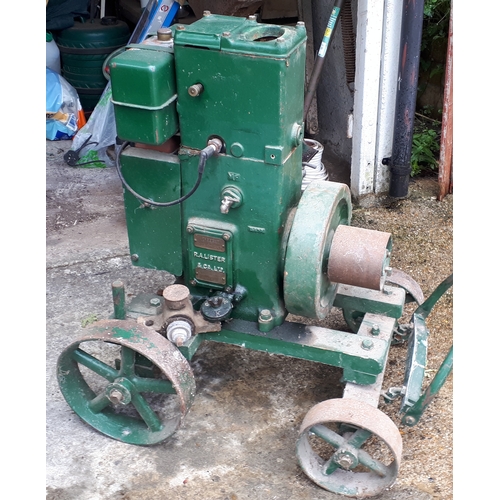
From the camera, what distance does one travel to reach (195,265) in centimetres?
303

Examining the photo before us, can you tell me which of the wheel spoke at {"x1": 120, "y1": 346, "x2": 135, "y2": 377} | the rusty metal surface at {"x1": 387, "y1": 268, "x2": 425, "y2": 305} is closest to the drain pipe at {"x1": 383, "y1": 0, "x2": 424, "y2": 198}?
the rusty metal surface at {"x1": 387, "y1": 268, "x2": 425, "y2": 305}

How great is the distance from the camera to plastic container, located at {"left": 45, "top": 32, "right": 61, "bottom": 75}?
580 centimetres

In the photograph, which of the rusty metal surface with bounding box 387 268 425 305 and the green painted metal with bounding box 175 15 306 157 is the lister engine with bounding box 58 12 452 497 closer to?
the green painted metal with bounding box 175 15 306 157

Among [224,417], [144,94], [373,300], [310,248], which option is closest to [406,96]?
[373,300]

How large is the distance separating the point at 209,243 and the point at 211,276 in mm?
155

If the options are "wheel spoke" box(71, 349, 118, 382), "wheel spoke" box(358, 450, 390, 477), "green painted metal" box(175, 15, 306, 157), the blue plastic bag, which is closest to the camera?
"green painted metal" box(175, 15, 306, 157)

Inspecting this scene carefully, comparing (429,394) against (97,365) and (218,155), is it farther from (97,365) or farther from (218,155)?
(97,365)

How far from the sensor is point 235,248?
293 centimetres

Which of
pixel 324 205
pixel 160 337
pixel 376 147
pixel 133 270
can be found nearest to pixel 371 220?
pixel 376 147

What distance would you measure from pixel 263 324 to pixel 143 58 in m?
1.16

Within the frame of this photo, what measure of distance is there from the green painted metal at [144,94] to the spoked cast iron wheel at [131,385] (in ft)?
2.48

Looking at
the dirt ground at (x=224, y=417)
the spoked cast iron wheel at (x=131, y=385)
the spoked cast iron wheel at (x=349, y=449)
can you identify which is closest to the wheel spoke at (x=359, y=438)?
the spoked cast iron wheel at (x=349, y=449)

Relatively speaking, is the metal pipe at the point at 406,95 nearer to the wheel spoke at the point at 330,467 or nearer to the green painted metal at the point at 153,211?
the green painted metal at the point at 153,211

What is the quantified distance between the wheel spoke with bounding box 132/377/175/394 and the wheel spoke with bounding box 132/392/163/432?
34 millimetres
